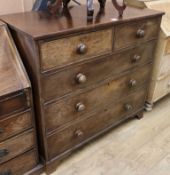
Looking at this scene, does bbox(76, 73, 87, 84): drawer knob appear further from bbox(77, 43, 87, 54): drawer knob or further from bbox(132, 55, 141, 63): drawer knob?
bbox(132, 55, 141, 63): drawer knob

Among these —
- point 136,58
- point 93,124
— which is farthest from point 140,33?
point 93,124

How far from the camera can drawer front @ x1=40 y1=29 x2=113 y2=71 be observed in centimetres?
114

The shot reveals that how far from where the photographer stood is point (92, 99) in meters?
1.51

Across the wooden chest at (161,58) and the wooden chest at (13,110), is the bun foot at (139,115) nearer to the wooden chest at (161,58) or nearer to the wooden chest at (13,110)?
the wooden chest at (161,58)

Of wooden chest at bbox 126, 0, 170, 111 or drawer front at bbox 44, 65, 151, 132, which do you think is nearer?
drawer front at bbox 44, 65, 151, 132

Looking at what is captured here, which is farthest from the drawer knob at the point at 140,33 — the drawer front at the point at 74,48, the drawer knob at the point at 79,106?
the drawer knob at the point at 79,106

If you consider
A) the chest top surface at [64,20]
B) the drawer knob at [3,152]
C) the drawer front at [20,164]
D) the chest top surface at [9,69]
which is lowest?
the drawer front at [20,164]

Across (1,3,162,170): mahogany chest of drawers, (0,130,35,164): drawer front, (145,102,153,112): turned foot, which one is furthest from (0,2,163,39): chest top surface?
(145,102,153,112): turned foot

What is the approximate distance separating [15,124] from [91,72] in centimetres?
52

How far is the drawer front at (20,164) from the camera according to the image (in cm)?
128

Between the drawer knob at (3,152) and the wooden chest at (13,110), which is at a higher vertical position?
the wooden chest at (13,110)

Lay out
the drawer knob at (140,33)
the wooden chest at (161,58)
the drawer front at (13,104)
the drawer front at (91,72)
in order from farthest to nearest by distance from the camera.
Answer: the wooden chest at (161,58) → the drawer knob at (140,33) → the drawer front at (91,72) → the drawer front at (13,104)

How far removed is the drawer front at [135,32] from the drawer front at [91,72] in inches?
2.3

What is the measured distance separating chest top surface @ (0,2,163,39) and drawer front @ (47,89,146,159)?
1.97 ft
